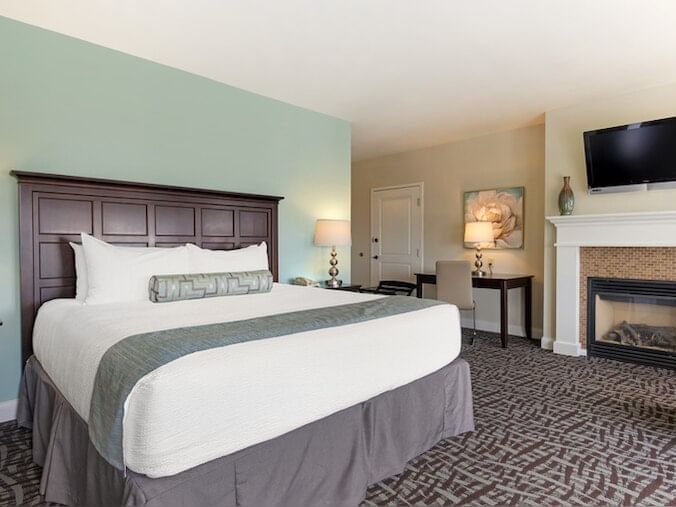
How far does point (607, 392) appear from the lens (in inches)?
122

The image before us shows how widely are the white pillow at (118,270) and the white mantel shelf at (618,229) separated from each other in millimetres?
3706

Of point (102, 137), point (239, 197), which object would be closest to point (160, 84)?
point (102, 137)

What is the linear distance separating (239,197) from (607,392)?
3.33 metres

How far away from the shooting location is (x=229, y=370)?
4.44 ft

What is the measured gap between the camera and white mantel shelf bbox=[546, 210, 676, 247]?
3.59 metres

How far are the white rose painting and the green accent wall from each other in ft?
6.40

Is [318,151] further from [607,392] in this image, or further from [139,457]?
[139,457]

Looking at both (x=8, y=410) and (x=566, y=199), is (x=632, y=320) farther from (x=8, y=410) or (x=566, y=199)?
(x=8, y=410)

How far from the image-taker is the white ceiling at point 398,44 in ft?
8.25

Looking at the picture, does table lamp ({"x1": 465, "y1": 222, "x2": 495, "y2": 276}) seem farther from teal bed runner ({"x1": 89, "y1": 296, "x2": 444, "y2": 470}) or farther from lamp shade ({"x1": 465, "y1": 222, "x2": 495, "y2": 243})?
teal bed runner ({"x1": 89, "y1": 296, "x2": 444, "y2": 470})

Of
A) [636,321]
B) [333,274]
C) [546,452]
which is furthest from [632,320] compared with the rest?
[333,274]

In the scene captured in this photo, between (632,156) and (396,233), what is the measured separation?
3.23 metres

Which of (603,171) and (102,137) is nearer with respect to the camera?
(102,137)

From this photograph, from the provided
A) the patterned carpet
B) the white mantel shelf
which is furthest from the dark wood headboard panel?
Answer: the white mantel shelf
